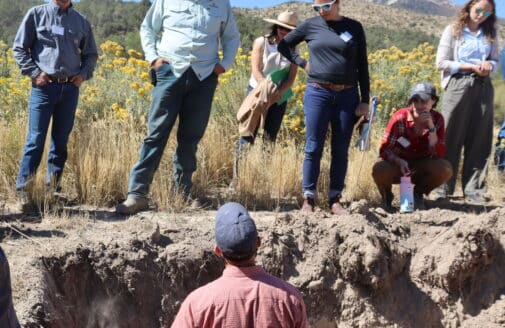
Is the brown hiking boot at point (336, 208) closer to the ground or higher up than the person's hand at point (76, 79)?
closer to the ground

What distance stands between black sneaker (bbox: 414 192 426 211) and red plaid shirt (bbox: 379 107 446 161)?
1.09 feet

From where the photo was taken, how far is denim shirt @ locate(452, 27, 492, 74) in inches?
240

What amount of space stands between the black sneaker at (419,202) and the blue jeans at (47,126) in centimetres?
295

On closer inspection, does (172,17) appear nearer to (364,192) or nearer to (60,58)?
(60,58)

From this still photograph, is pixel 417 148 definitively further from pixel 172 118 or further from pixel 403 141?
pixel 172 118

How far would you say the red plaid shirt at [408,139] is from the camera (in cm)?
593

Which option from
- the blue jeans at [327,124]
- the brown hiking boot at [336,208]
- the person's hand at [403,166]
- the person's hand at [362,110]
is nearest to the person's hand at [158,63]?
the blue jeans at [327,124]

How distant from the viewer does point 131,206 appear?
5.38 m

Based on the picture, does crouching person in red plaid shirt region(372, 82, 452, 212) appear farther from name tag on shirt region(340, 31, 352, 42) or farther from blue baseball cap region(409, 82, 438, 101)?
name tag on shirt region(340, 31, 352, 42)

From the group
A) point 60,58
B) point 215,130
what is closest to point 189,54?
point 60,58

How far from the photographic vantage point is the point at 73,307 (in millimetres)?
4266

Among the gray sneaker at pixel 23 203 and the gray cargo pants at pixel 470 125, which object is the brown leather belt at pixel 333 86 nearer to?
the gray cargo pants at pixel 470 125

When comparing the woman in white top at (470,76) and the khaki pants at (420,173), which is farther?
the woman in white top at (470,76)

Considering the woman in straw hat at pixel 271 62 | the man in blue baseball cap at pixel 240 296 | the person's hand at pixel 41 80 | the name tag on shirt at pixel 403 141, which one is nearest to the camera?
the man in blue baseball cap at pixel 240 296
